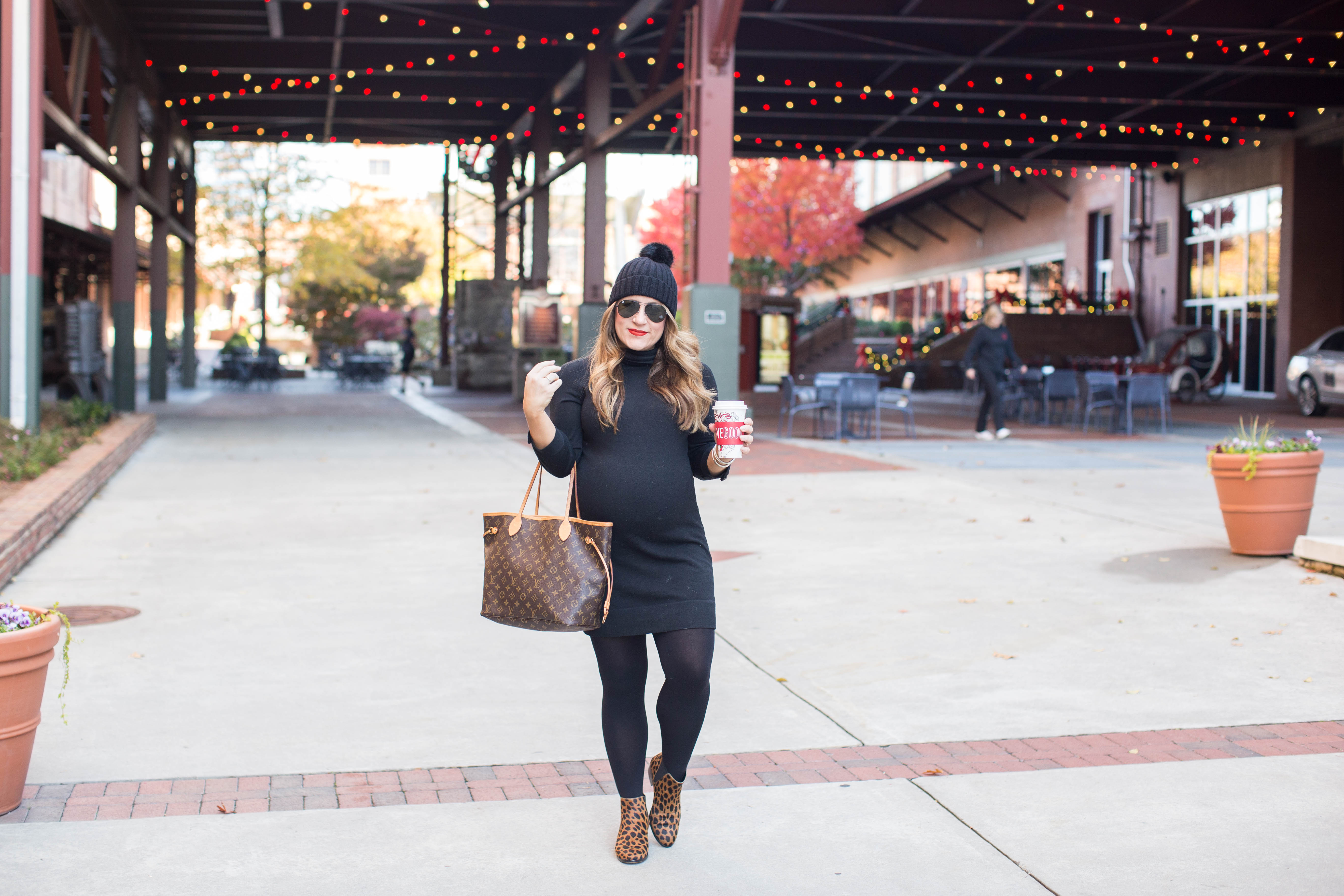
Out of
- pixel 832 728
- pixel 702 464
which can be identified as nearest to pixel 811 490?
pixel 832 728

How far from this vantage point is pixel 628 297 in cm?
372

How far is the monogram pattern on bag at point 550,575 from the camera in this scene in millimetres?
3512

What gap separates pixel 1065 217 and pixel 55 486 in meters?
36.1

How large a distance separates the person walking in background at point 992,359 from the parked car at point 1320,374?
8368 millimetres

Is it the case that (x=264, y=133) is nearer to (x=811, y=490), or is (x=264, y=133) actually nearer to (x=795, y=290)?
(x=811, y=490)

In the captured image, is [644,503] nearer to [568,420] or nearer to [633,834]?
[568,420]

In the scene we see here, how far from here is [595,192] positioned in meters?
24.9

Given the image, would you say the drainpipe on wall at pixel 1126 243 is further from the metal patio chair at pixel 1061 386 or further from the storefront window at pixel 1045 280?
the metal patio chair at pixel 1061 386

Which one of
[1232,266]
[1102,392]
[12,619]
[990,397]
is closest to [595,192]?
[990,397]

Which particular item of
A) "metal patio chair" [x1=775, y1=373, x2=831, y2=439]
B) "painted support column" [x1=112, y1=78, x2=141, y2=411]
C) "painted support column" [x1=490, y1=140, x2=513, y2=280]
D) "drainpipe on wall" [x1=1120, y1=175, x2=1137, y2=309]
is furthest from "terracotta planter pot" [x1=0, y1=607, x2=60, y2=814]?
"drainpipe on wall" [x1=1120, y1=175, x2=1137, y2=309]

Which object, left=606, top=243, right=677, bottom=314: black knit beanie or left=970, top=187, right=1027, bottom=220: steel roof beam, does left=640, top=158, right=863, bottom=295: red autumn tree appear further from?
left=606, top=243, right=677, bottom=314: black knit beanie

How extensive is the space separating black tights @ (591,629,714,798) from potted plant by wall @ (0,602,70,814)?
165cm

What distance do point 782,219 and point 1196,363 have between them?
66.5ft

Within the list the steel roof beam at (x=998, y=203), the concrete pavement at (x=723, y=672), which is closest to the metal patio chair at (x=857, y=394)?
the concrete pavement at (x=723, y=672)
